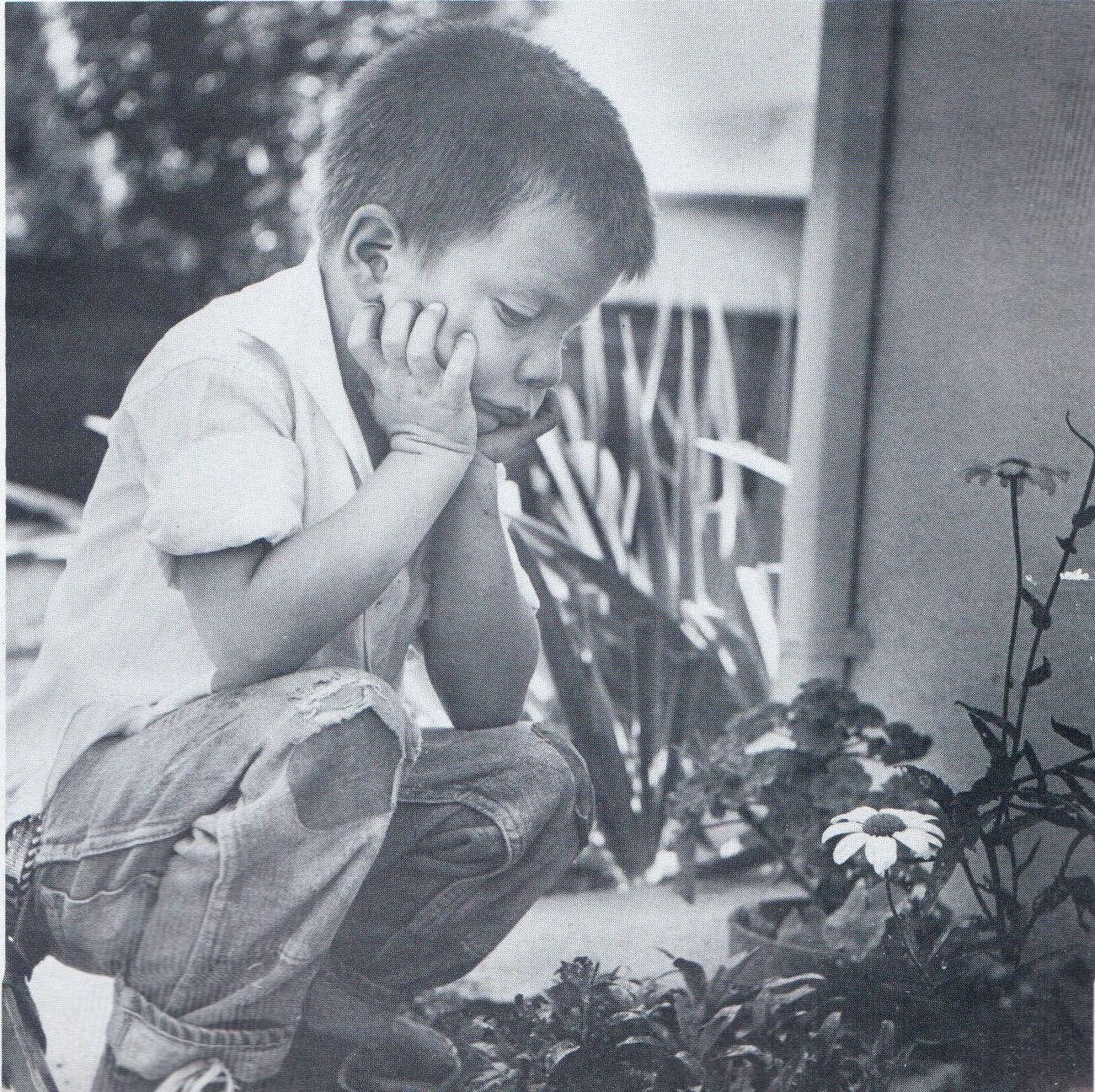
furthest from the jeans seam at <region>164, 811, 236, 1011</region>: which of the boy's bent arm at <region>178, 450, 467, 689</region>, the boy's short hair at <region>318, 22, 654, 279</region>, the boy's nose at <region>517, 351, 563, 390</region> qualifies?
the boy's short hair at <region>318, 22, 654, 279</region>

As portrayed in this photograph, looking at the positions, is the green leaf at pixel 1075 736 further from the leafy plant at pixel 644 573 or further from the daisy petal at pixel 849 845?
the leafy plant at pixel 644 573

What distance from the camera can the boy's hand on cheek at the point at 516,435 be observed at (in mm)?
1806

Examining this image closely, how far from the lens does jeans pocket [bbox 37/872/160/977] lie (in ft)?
5.22

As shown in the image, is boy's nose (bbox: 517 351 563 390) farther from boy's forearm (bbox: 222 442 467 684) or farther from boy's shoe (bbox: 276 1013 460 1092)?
boy's shoe (bbox: 276 1013 460 1092)

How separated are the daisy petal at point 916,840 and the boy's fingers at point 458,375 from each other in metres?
0.84

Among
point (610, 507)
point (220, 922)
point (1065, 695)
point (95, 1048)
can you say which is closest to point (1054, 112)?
point (1065, 695)

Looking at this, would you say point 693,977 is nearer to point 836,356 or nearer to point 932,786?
point 932,786

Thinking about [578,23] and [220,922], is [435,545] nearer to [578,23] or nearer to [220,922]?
[220,922]

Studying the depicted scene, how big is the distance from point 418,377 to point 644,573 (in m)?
1.35

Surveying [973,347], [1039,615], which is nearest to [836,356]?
[973,347]

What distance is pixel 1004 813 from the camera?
1.97 meters

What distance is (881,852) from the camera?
183 cm

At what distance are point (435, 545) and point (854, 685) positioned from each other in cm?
105

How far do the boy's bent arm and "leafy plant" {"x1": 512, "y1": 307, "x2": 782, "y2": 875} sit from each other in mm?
765
